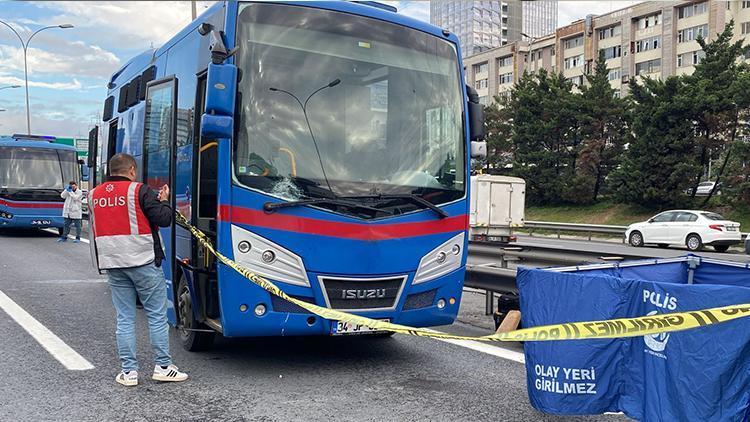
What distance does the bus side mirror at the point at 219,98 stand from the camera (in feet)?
16.9

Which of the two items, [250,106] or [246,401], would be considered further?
[250,106]

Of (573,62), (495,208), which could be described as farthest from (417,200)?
(573,62)

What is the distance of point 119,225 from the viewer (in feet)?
17.2

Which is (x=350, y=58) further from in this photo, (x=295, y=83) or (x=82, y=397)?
(x=82, y=397)

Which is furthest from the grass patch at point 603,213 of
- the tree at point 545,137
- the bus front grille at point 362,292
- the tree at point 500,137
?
the bus front grille at point 362,292

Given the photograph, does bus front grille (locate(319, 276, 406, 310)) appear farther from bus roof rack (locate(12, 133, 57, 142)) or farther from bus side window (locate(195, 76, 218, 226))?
bus roof rack (locate(12, 133, 57, 142))

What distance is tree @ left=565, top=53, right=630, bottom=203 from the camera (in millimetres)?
41906

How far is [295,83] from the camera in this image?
18.5ft

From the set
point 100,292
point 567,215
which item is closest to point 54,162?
point 100,292

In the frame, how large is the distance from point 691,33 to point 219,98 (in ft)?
213

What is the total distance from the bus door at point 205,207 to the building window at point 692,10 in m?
62.9

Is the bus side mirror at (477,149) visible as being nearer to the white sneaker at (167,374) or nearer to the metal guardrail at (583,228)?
the white sneaker at (167,374)

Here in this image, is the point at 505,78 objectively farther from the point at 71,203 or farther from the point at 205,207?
the point at 205,207

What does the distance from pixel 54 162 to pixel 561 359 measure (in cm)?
1975
